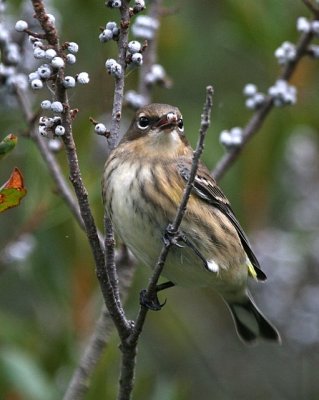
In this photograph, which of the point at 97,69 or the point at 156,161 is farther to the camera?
the point at 97,69

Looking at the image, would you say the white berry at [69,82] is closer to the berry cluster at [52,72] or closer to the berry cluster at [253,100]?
the berry cluster at [52,72]

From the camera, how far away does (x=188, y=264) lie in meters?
4.57

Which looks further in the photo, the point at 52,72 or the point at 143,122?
the point at 143,122

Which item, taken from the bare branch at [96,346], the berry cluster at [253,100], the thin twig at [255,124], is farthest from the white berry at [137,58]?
the berry cluster at [253,100]

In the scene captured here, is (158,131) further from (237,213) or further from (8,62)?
(237,213)

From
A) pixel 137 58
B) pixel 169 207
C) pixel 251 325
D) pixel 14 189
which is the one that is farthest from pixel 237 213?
pixel 14 189

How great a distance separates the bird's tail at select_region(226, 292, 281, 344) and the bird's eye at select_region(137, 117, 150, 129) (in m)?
1.28

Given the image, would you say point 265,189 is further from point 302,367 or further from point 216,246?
point 302,367

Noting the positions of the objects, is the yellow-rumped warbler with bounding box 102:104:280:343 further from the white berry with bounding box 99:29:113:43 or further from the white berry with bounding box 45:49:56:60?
the white berry with bounding box 45:49:56:60

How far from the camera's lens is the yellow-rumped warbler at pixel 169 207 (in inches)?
173

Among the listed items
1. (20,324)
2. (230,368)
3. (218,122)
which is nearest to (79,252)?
(20,324)

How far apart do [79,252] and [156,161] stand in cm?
97

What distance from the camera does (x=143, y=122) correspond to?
4.77 meters

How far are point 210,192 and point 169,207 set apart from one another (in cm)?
50
